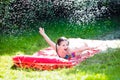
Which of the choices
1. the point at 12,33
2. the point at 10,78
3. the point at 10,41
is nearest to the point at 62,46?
the point at 10,78

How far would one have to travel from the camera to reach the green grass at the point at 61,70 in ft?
23.0

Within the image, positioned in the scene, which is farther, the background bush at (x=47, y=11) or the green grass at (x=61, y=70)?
the background bush at (x=47, y=11)

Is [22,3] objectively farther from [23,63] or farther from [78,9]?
[23,63]

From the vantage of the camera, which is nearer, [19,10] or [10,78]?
[10,78]

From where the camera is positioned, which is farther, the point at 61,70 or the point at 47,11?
the point at 47,11

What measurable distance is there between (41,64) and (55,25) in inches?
229

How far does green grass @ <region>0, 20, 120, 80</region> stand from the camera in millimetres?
7000

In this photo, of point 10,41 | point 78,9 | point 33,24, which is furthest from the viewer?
point 78,9

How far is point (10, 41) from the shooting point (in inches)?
445

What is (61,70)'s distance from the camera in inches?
302

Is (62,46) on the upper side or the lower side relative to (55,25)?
upper

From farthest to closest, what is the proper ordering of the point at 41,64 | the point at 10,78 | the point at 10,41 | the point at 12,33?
the point at 12,33, the point at 10,41, the point at 41,64, the point at 10,78

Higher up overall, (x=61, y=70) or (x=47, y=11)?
(x=61, y=70)

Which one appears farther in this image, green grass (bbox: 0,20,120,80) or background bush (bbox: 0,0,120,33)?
background bush (bbox: 0,0,120,33)
